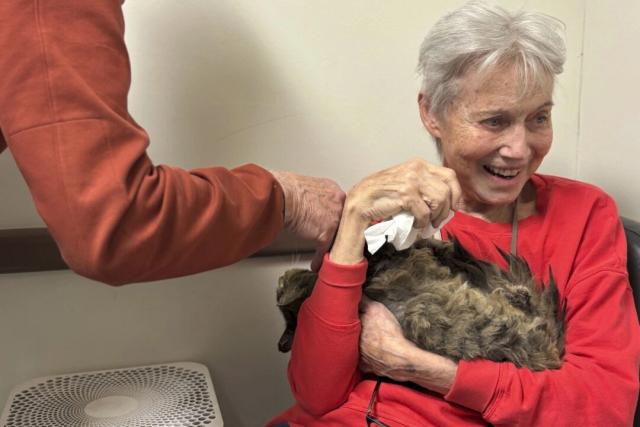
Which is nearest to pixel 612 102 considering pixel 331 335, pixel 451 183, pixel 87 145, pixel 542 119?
pixel 542 119

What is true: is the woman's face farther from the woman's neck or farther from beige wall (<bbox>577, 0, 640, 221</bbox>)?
beige wall (<bbox>577, 0, 640, 221</bbox>)

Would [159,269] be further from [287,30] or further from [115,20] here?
[287,30]

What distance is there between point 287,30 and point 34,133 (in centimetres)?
93

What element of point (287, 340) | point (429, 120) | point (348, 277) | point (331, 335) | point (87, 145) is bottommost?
point (287, 340)

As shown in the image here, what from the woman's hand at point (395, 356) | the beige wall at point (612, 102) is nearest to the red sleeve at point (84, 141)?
the woman's hand at point (395, 356)

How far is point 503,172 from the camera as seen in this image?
150 centimetres

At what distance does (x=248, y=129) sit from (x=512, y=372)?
0.90 meters

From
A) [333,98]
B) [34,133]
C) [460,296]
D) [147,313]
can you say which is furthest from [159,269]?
[333,98]

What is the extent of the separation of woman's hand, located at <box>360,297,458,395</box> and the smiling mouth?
0.43m

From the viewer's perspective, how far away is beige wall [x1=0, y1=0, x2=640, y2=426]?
1.65m

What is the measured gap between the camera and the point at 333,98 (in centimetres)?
177

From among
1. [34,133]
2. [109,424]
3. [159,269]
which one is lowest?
[109,424]

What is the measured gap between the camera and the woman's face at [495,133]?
1.41 meters

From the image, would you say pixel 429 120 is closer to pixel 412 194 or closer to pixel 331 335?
pixel 412 194
